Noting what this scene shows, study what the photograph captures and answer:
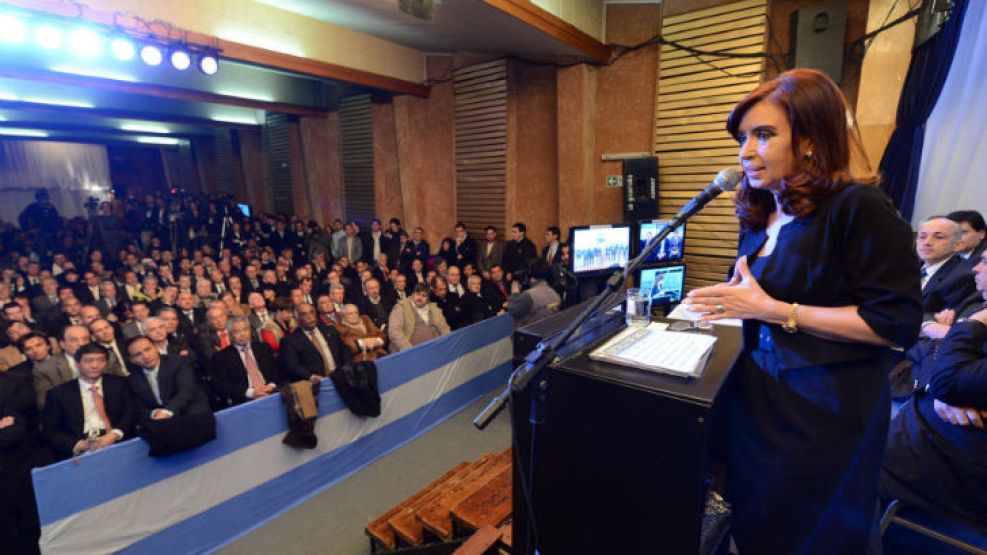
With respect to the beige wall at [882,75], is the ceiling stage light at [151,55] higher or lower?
higher

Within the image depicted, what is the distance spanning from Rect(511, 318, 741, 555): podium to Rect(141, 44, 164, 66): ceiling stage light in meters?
5.53

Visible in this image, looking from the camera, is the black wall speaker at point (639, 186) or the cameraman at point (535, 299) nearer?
the cameraman at point (535, 299)

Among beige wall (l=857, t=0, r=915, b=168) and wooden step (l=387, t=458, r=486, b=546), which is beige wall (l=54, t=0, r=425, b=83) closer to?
wooden step (l=387, t=458, r=486, b=546)

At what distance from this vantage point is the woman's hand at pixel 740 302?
3.17ft

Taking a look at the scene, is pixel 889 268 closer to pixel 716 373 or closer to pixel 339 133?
pixel 716 373

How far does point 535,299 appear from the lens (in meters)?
4.15

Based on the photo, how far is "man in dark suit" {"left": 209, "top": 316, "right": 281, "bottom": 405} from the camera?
3551mm

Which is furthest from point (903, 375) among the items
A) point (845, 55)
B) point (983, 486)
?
point (845, 55)

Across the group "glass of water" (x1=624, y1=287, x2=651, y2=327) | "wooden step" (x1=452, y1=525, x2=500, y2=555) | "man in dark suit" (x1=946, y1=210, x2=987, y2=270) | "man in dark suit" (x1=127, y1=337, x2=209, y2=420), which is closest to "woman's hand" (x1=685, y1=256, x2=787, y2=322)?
"glass of water" (x1=624, y1=287, x2=651, y2=327)

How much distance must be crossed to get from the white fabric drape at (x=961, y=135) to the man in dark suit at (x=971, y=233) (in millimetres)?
1077

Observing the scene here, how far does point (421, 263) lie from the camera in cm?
705

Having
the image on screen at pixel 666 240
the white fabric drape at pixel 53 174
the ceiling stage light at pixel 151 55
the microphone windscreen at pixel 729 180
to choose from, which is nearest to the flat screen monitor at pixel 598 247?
the image on screen at pixel 666 240

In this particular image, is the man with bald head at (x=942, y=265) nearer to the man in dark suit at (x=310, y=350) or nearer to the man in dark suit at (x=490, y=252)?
the man in dark suit at (x=310, y=350)

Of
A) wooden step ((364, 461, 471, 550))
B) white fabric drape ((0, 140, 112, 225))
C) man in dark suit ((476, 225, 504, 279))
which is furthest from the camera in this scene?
white fabric drape ((0, 140, 112, 225))
